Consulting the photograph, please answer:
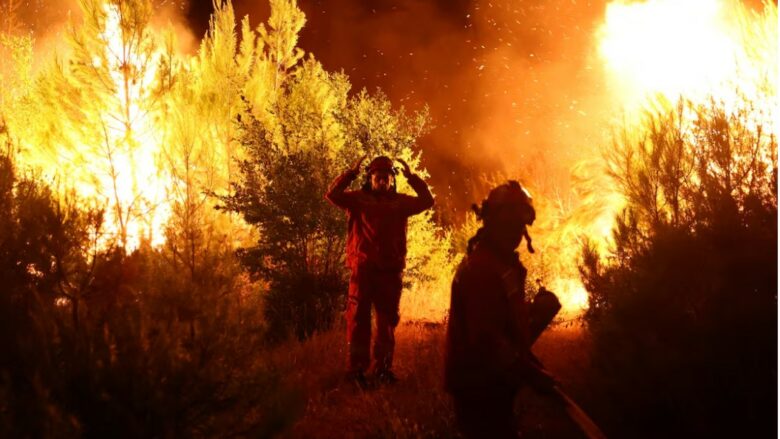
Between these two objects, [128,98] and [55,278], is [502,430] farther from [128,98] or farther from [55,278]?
[128,98]

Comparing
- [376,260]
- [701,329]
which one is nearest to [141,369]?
[376,260]

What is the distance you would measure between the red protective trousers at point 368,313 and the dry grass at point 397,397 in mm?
326

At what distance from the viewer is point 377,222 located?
576cm

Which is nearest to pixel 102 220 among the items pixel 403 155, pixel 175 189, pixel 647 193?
pixel 403 155

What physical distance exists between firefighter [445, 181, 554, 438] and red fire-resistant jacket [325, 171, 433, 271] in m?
2.71

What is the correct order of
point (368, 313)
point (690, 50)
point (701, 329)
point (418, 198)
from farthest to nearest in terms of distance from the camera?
point (690, 50) < point (418, 198) < point (368, 313) < point (701, 329)

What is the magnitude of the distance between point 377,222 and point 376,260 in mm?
370

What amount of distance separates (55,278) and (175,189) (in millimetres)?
9770

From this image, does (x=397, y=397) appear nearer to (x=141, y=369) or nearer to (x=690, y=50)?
(x=141, y=369)

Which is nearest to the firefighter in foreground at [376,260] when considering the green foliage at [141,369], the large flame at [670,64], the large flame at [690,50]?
the green foliage at [141,369]

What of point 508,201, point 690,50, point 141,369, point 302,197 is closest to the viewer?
point 508,201

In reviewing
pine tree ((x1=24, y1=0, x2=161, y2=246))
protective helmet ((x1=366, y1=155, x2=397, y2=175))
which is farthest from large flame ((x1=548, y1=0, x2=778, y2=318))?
pine tree ((x1=24, y1=0, x2=161, y2=246))

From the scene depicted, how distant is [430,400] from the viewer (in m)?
5.16

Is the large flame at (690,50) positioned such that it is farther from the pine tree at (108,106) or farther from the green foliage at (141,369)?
the pine tree at (108,106)
